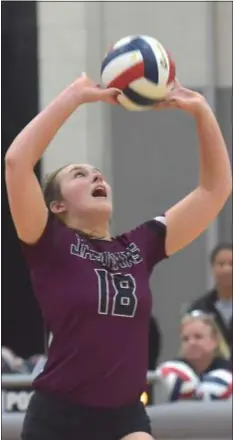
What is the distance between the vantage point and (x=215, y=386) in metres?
6.91

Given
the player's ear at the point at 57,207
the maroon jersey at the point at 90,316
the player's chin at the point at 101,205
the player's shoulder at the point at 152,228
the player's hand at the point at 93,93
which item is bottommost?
the maroon jersey at the point at 90,316

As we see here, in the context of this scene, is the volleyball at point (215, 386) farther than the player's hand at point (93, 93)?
Yes

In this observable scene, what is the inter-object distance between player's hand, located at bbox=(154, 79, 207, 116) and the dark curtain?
4.75 meters

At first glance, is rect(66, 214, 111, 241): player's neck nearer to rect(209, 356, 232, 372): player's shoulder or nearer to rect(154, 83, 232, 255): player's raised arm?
rect(154, 83, 232, 255): player's raised arm

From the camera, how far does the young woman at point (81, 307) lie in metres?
3.76

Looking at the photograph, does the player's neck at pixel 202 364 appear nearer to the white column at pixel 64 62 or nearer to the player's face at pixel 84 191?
the white column at pixel 64 62

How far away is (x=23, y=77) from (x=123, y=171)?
107 cm

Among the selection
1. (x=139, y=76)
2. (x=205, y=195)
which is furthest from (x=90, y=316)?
(x=139, y=76)

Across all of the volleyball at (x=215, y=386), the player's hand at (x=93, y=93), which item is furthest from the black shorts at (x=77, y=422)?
the volleyball at (x=215, y=386)

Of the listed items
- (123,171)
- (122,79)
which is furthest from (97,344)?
(123,171)

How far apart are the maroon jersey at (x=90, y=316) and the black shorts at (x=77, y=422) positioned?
0.10 ft

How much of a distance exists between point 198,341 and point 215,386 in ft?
1.17

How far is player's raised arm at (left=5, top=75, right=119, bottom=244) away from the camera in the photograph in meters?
3.77

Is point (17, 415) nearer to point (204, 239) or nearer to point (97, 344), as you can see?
point (97, 344)
